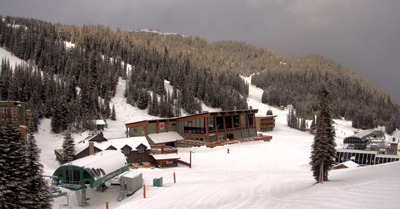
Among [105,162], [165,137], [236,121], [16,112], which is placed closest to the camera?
[105,162]

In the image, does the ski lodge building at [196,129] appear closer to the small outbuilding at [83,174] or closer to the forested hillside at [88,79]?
the forested hillside at [88,79]

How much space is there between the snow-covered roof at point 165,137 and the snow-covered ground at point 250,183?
22.4ft

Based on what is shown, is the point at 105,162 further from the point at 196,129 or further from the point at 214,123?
the point at 214,123

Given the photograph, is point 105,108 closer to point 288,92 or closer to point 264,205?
point 264,205

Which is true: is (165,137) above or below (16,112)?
below

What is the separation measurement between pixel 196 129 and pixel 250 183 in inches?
1366

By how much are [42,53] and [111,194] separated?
78524 millimetres

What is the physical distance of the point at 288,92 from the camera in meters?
150

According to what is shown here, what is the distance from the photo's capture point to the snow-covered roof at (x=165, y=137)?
5525 cm

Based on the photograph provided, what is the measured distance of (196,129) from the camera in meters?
60.4

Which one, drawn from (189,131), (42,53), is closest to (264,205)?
(189,131)

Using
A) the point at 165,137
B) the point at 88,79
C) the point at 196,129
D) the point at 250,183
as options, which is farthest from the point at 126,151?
the point at 88,79

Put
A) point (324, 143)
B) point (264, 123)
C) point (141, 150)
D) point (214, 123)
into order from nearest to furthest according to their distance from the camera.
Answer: point (324, 143)
point (141, 150)
point (214, 123)
point (264, 123)

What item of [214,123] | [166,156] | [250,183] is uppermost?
[214,123]
